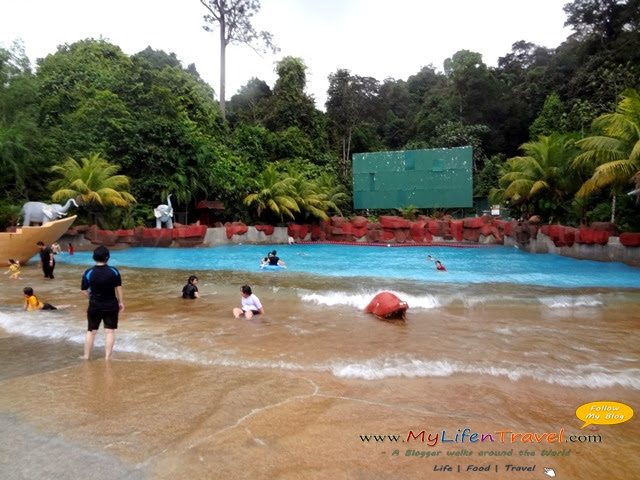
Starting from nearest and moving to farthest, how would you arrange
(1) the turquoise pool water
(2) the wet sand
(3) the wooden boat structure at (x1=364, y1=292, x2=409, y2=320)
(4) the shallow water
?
(2) the wet sand < (4) the shallow water < (3) the wooden boat structure at (x1=364, y1=292, x2=409, y2=320) < (1) the turquoise pool water

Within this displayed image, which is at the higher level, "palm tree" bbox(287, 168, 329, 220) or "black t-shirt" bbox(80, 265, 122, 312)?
"palm tree" bbox(287, 168, 329, 220)

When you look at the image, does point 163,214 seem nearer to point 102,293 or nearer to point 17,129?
point 17,129

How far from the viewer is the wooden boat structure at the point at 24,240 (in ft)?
45.2

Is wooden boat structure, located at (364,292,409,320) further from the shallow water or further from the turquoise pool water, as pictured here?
the turquoise pool water

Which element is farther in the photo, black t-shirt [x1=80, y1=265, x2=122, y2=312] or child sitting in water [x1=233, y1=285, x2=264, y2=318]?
child sitting in water [x1=233, y1=285, x2=264, y2=318]

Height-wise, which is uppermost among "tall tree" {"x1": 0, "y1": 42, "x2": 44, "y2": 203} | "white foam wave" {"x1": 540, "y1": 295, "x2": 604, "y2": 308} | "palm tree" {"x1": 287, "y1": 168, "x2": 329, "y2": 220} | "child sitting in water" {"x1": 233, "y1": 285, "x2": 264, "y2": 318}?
"tall tree" {"x1": 0, "y1": 42, "x2": 44, "y2": 203}

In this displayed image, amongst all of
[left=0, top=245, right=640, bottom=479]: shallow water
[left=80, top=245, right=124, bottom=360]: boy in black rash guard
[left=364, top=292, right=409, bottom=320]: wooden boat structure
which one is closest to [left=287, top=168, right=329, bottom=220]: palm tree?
[left=0, top=245, right=640, bottom=479]: shallow water

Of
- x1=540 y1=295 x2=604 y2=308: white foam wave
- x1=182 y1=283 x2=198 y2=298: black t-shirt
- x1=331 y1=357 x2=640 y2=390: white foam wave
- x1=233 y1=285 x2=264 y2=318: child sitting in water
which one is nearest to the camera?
x1=331 y1=357 x2=640 y2=390: white foam wave

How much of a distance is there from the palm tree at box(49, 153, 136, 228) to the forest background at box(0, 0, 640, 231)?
0.22 feet

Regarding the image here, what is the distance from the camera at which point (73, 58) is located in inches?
1199

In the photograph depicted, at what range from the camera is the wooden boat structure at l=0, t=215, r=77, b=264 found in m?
13.8

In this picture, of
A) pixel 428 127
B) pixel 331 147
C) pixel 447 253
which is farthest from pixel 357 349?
pixel 428 127

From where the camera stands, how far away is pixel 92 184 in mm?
19438

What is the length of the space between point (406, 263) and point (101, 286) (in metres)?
12.8
